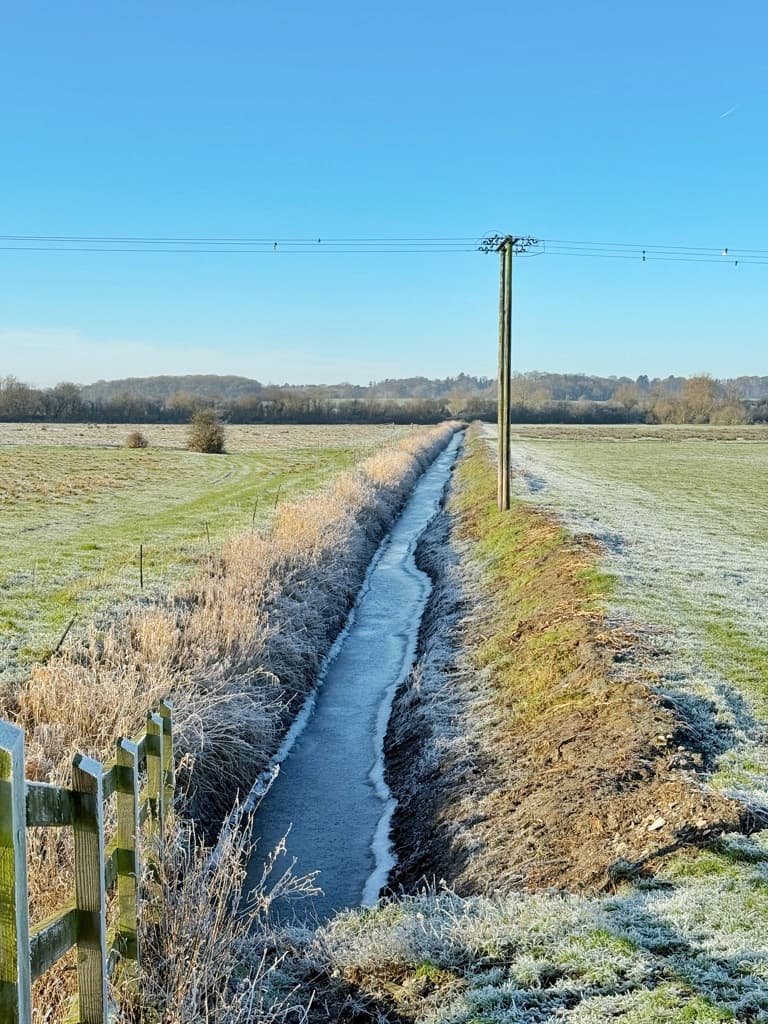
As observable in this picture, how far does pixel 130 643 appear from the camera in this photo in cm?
984

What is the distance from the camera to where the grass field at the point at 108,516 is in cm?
1327

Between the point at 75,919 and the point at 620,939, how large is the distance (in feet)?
9.81

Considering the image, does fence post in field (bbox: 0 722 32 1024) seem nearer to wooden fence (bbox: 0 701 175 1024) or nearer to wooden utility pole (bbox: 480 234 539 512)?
wooden fence (bbox: 0 701 175 1024)

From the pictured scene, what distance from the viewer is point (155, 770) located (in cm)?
510

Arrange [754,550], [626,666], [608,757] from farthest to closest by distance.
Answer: [754,550], [626,666], [608,757]

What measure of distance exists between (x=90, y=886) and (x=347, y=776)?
675 cm

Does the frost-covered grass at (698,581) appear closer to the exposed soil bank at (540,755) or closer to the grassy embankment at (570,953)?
the exposed soil bank at (540,755)

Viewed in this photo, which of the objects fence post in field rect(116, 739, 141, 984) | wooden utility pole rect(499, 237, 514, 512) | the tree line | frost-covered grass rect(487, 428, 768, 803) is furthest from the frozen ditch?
the tree line

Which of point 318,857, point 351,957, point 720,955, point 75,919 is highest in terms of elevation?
point 75,919

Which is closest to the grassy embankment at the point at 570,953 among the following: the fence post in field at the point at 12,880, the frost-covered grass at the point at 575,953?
the frost-covered grass at the point at 575,953

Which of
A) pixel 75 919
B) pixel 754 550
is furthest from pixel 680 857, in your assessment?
pixel 754 550

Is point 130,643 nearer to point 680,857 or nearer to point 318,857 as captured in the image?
point 318,857

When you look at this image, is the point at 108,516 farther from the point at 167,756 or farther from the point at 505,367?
the point at 167,756

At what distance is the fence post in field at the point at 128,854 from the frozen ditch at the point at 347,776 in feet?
9.17
